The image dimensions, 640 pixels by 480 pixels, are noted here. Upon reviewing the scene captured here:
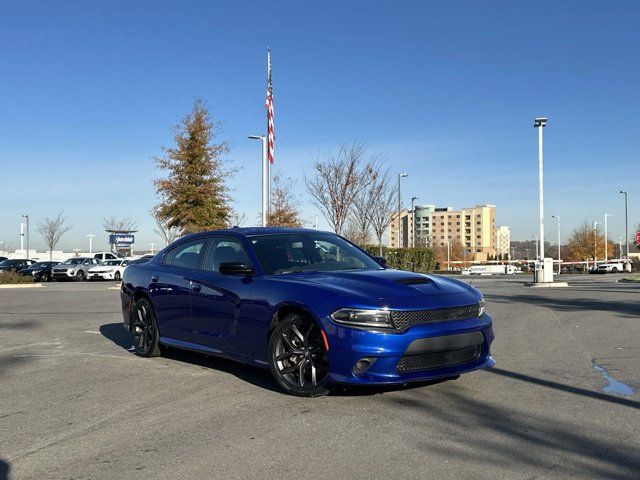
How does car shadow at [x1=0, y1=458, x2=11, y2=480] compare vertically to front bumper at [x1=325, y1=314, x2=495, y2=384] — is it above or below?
below

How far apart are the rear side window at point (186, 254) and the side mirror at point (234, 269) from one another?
39.9 inches

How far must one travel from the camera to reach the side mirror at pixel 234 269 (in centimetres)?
623

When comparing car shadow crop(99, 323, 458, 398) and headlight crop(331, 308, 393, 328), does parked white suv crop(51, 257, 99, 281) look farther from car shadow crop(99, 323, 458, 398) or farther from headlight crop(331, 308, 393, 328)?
headlight crop(331, 308, 393, 328)

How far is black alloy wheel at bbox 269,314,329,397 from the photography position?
5516 mm

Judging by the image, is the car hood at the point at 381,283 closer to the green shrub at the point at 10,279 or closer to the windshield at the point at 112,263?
the green shrub at the point at 10,279

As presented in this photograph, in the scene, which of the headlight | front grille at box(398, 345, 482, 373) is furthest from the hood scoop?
front grille at box(398, 345, 482, 373)

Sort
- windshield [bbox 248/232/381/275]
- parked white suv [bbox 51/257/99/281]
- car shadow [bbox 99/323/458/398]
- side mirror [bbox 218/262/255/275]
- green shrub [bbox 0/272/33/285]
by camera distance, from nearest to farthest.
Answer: car shadow [bbox 99/323/458/398]
side mirror [bbox 218/262/255/275]
windshield [bbox 248/232/381/275]
green shrub [bbox 0/272/33/285]
parked white suv [bbox 51/257/99/281]

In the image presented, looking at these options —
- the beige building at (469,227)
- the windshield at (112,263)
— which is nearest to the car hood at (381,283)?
the windshield at (112,263)

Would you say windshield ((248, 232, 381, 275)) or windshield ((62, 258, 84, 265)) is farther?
windshield ((62, 258, 84, 265))

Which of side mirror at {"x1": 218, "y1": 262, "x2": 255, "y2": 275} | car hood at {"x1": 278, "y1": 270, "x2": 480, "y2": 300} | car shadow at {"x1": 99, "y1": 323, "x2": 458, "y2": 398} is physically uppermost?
side mirror at {"x1": 218, "y1": 262, "x2": 255, "y2": 275}

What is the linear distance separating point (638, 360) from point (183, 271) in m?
5.33

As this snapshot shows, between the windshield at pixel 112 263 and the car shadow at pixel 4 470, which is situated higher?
the windshield at pixel 112 263

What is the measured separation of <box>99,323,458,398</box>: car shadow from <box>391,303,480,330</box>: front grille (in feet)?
2.67

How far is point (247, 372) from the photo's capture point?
22.6ft
